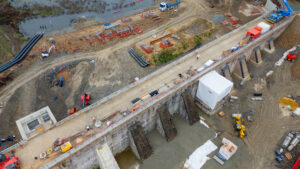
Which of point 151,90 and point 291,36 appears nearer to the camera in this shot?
point 151,90

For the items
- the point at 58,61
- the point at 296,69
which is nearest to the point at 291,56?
the point at 296,69

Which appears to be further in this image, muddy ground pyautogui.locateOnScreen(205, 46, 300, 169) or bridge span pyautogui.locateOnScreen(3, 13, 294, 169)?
muddy ground pyautogui.locateOnScreen(205, 46, 300, 169)

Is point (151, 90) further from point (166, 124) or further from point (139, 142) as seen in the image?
point (139, 142)


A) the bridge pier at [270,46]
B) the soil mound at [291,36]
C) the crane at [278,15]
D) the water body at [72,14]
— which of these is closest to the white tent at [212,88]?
the bridge pier at [270,46]

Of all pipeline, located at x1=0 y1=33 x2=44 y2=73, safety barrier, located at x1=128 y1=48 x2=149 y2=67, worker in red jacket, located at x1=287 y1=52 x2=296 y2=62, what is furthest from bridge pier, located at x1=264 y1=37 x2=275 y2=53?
pipeline, located at x1=0 y1=33 x2=44 y2=73

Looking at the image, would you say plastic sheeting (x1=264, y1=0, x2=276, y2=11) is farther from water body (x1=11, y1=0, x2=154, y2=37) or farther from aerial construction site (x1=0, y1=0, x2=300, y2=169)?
water body (x1=11, y1=0, x2=154, y2=37)
